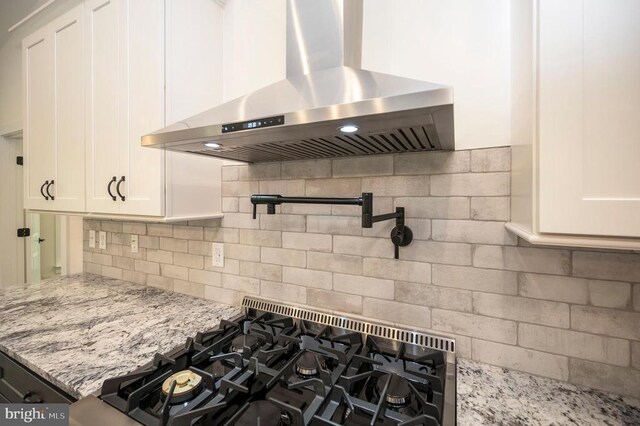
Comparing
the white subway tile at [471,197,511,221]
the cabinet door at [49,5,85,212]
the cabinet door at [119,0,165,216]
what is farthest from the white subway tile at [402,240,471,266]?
the cabinet door at [49,5,85,212]

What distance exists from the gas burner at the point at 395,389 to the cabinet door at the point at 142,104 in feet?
3.56

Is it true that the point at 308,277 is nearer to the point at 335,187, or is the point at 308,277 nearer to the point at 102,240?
the point at 335,187

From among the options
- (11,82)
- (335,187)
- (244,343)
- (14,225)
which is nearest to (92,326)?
(244,343)

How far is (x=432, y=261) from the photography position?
3.45ft

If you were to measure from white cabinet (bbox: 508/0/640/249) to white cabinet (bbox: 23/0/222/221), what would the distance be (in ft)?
4.30

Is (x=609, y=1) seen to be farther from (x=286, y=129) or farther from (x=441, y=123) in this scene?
(x=286, y=129)

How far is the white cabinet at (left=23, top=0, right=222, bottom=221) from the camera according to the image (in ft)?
4.09

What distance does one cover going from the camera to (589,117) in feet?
1.90

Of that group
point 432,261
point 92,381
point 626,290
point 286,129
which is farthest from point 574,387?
point 92,381

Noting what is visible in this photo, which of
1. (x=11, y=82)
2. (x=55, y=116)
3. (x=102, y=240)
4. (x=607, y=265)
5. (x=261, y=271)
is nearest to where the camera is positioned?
(x=607, y=265)

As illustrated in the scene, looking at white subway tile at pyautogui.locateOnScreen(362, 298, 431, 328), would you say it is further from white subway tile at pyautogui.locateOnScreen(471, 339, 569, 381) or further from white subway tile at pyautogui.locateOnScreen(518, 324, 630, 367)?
white subway tile at pyautogui.locateOnScreen(518, 324, 630, 367)

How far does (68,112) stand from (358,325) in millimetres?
1886

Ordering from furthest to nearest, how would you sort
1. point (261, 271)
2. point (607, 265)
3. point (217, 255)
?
1. point (217, 255)
2. point (261, 271)
3. point (607, 265)

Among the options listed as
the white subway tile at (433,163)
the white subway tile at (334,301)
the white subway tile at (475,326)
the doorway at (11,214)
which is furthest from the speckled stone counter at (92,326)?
the doorway at (11,214)
